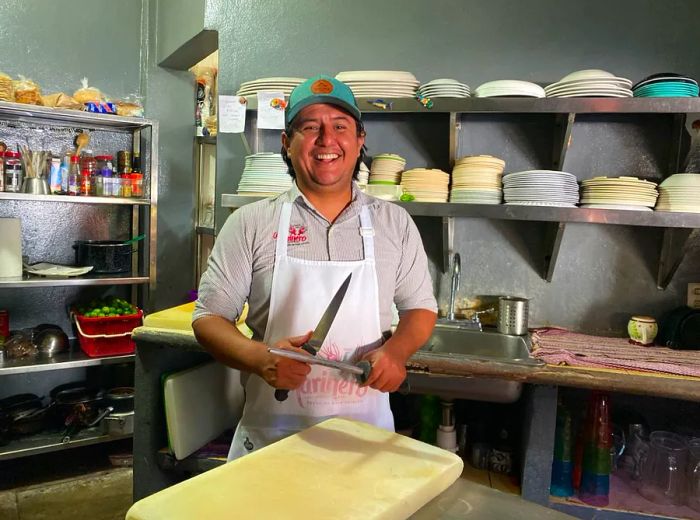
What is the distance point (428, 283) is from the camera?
5.64ft

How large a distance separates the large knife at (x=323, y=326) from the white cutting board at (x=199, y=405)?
979 mm

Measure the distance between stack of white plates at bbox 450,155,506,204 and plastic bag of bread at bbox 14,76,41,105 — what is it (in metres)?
2.65

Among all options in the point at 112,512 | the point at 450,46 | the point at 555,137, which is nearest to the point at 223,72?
the point at 450,46

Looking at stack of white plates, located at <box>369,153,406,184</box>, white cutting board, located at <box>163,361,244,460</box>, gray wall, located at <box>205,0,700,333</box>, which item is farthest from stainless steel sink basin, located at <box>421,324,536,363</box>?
white cutting board, located at <box>163,361,244,460</box>

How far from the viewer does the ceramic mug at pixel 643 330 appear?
2572 mm

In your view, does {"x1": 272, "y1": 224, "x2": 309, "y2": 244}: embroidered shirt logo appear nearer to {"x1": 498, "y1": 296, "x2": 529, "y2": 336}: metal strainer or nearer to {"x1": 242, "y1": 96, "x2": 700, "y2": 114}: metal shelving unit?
{"x1": 242, "y1": 96, "x2": 700, "y2": 114}: metal shelving unit

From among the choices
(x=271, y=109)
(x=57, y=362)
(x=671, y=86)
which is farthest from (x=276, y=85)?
(x=57, y=362)

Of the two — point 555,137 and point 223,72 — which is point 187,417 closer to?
point 223,72

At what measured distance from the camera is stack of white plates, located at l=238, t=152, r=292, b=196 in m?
2.83

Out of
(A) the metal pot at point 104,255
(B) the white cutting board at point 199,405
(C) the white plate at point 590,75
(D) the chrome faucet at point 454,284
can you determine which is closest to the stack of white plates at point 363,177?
(D) the chrome faucet at point 454,284

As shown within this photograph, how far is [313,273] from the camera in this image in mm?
1577

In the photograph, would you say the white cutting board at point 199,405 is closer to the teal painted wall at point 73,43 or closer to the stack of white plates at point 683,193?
the stack of white plates at point 683,193

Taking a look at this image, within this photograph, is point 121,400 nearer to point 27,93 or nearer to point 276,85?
point 27,93

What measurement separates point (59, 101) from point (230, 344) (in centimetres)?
284
